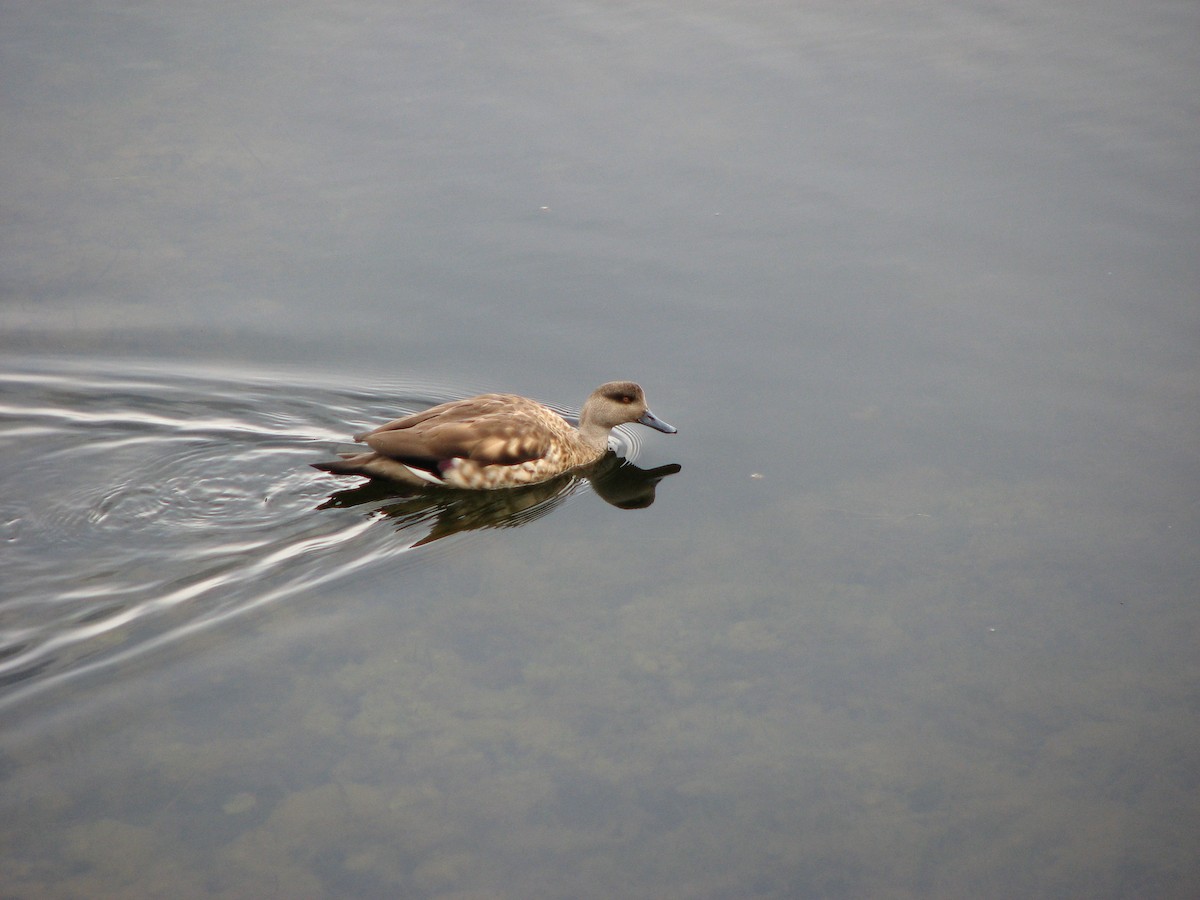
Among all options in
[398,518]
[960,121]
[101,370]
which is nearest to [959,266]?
[960,121]

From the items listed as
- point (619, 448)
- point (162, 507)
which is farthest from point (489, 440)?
point (162, 507)

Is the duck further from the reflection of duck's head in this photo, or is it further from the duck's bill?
the reflection of duck's head

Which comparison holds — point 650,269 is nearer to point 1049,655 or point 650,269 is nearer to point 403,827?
point 1049,655

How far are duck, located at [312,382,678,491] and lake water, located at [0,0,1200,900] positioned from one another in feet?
0.83

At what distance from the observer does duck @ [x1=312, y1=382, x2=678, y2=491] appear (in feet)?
28.2

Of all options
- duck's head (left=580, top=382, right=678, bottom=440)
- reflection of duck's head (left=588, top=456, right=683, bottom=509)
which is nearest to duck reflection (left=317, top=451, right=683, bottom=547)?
reflection of duck's head (left=588, top=456, right=683, bottom=509)

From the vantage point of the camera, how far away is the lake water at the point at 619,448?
20.5ft

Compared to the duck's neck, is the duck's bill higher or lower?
higher

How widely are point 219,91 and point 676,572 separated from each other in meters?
8.04

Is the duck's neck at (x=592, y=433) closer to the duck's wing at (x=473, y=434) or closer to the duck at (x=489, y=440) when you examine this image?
the duck at (x=489, y=440)

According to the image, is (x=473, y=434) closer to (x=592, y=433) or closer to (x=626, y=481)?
(x=592, y=433)

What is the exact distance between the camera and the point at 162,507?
8195 millimetres

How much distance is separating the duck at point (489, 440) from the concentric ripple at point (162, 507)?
25 centimetres

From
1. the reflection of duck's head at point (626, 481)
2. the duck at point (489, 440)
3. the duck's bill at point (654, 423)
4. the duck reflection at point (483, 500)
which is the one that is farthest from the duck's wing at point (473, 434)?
the duck's bill at point (654, 423)
